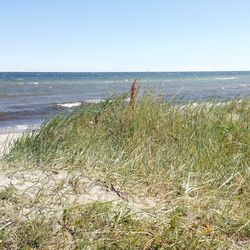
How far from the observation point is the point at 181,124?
6926 millimetres

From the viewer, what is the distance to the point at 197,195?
414 centimetres

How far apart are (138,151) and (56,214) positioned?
2.15 m

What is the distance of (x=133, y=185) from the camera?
4.29 m

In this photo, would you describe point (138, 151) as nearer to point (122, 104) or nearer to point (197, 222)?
point (197, 222)

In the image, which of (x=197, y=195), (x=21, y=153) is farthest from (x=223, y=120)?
(x=21, y=153)

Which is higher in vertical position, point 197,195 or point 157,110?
point 157,110

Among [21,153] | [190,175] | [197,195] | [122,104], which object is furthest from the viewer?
[122,104]

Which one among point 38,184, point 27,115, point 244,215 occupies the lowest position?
point 27,115

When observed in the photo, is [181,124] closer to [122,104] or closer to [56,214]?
[122,104]

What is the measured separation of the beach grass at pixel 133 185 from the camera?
3.24 metres

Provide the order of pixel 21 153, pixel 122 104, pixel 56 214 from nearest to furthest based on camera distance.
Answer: pixel 56 214 → pixel 21 153 → pixel 122 104

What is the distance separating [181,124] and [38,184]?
351cm

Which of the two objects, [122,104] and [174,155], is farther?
[122,104]

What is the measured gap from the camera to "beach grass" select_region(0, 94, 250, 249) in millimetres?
3236
